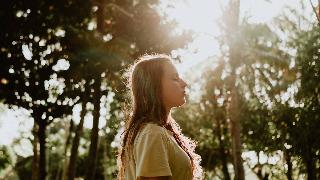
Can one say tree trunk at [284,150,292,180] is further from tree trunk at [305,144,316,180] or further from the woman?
the woman

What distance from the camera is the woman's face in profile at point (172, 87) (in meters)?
2.93

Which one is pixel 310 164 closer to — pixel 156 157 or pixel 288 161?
pixel 288 161

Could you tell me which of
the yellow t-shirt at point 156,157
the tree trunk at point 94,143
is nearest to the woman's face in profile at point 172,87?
the yellow t-shirt at point 156,157

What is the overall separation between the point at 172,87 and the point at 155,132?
0.41m

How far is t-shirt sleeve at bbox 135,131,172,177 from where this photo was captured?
2520 mm

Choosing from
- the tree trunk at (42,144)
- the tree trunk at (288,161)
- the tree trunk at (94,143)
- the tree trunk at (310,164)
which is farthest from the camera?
the tree trunk at (288,161)

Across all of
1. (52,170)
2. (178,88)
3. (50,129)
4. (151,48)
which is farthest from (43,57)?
(52,170)

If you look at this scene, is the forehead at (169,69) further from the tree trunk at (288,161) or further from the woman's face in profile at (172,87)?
the tree trunk at (288,161)

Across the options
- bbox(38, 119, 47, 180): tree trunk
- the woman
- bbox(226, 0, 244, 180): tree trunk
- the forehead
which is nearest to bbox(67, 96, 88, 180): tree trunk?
bbox(38, 119, 47, 180): tree trunk

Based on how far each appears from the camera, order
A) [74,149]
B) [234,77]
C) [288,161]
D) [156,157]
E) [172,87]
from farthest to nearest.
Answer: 1. [288,161]
2. [74,149]
3. [234,77]
4. [172,87]
5. [156,157]

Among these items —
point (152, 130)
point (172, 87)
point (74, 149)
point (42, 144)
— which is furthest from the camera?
point (42, 144)

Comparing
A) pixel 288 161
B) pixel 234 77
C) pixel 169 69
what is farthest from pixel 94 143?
pixel 169 69

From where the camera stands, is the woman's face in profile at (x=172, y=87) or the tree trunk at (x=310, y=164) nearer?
the woman's face in profile at (x=172, y=87)

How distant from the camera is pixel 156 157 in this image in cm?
255
